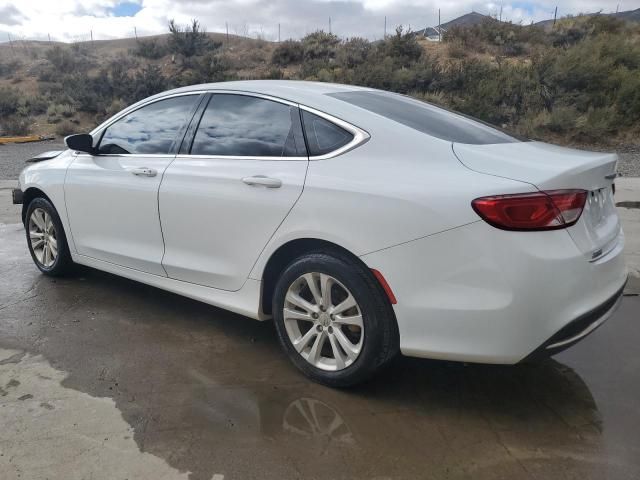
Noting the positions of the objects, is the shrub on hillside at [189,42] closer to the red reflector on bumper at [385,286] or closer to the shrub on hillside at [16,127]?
the shrub on hillside at [16,127]

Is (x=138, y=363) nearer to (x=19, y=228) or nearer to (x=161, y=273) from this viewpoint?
(x=161, y=273)

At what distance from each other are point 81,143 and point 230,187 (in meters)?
1.69

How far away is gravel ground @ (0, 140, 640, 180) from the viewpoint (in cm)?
1092

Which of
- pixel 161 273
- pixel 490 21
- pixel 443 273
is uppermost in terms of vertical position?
pixel 490 21

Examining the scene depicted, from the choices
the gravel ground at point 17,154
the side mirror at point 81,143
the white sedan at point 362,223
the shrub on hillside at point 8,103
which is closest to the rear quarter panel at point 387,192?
the white sedan at point 362,223

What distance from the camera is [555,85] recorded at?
16.3 metres

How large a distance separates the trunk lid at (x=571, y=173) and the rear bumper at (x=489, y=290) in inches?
4.5

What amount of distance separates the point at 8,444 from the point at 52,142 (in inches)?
697

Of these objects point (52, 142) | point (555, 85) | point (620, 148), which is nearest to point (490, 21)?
point (555, 85)

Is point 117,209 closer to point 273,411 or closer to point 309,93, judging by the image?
point 309,93

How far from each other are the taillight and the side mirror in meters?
3.10

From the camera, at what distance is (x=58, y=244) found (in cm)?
479

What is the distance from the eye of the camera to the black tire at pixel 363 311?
281 cm

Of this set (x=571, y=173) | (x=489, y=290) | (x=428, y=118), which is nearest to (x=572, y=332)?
(x=489, y=290)
